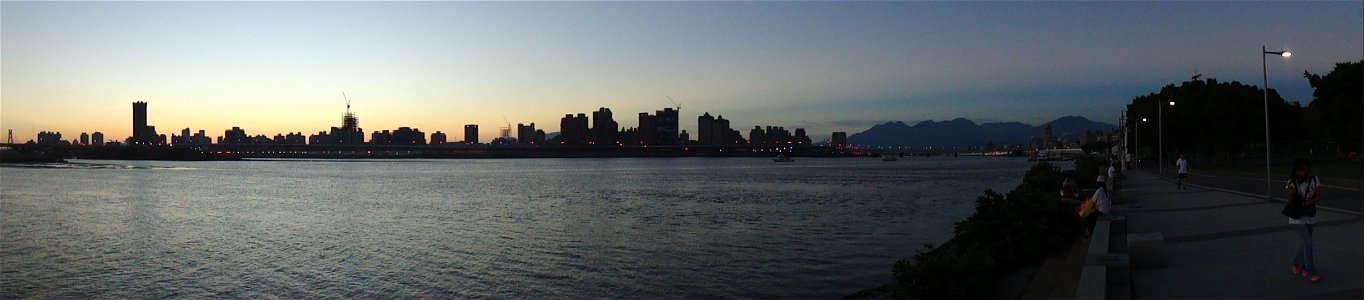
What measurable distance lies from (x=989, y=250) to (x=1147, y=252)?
2.15 m

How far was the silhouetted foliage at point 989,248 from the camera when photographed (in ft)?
33.3

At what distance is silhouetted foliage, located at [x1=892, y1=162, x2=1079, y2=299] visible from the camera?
33.3 ft

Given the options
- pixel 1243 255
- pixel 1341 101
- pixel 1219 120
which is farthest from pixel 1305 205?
pixel 1219 120

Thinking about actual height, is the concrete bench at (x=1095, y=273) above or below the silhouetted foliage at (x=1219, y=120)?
below

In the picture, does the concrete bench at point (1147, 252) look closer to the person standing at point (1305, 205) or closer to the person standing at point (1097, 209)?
the person standing at point (1305, 205)

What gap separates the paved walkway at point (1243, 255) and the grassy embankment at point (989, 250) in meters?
1.68

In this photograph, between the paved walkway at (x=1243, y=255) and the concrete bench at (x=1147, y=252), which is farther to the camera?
the concrete bench at (x=1147, y=252)

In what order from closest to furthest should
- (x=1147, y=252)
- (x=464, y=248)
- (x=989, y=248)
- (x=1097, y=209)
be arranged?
(x=1147, y=252) → (x=989, y=248) → (x=1097, y=209) → (x=464, y=248)

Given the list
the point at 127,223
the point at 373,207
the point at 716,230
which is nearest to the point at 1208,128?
the point at 716,230

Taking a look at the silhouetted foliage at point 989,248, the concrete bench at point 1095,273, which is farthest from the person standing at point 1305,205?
the silhouetted foliage at point 989,248

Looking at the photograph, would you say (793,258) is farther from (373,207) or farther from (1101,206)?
(373,207)

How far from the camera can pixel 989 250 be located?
12.8m

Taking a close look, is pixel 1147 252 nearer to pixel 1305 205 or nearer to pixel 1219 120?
pixel 1305 205

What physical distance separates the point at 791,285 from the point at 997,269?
394 cm
